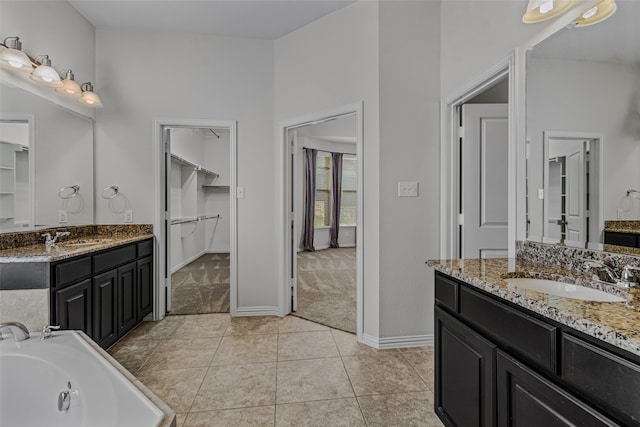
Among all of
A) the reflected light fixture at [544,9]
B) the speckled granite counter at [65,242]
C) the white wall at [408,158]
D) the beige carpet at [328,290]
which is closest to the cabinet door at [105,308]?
the speckled granite counter at [65,242]

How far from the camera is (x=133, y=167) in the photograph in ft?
10.7

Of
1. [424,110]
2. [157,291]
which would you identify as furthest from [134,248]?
[424,110]

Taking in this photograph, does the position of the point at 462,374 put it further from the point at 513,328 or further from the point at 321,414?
the point at 321,414

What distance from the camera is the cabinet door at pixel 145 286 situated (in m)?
3.05

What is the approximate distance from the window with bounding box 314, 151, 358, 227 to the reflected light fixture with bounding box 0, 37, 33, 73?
581 cm

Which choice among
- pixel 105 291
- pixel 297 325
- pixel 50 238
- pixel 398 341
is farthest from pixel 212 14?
pixel 398 341

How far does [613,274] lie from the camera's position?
1.23 m

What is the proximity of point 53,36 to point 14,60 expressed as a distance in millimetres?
694

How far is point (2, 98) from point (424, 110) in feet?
10.0

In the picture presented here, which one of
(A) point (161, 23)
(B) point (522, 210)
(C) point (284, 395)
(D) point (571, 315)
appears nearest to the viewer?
(D) point (571, 315)

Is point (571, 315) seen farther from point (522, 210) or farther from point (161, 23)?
point (161, 23)

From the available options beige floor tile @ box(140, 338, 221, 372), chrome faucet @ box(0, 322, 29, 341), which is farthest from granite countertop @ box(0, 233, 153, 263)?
beige floor tile @ box(140, 338, 221, 372)

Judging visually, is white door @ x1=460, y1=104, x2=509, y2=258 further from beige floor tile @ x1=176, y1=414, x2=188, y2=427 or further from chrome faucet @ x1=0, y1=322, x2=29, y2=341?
chrome faucet @ x1=0, y1=322, x2=29, y2=341

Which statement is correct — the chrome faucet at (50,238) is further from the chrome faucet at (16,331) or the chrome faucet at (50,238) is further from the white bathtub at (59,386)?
the white bathtub at (59,386)
